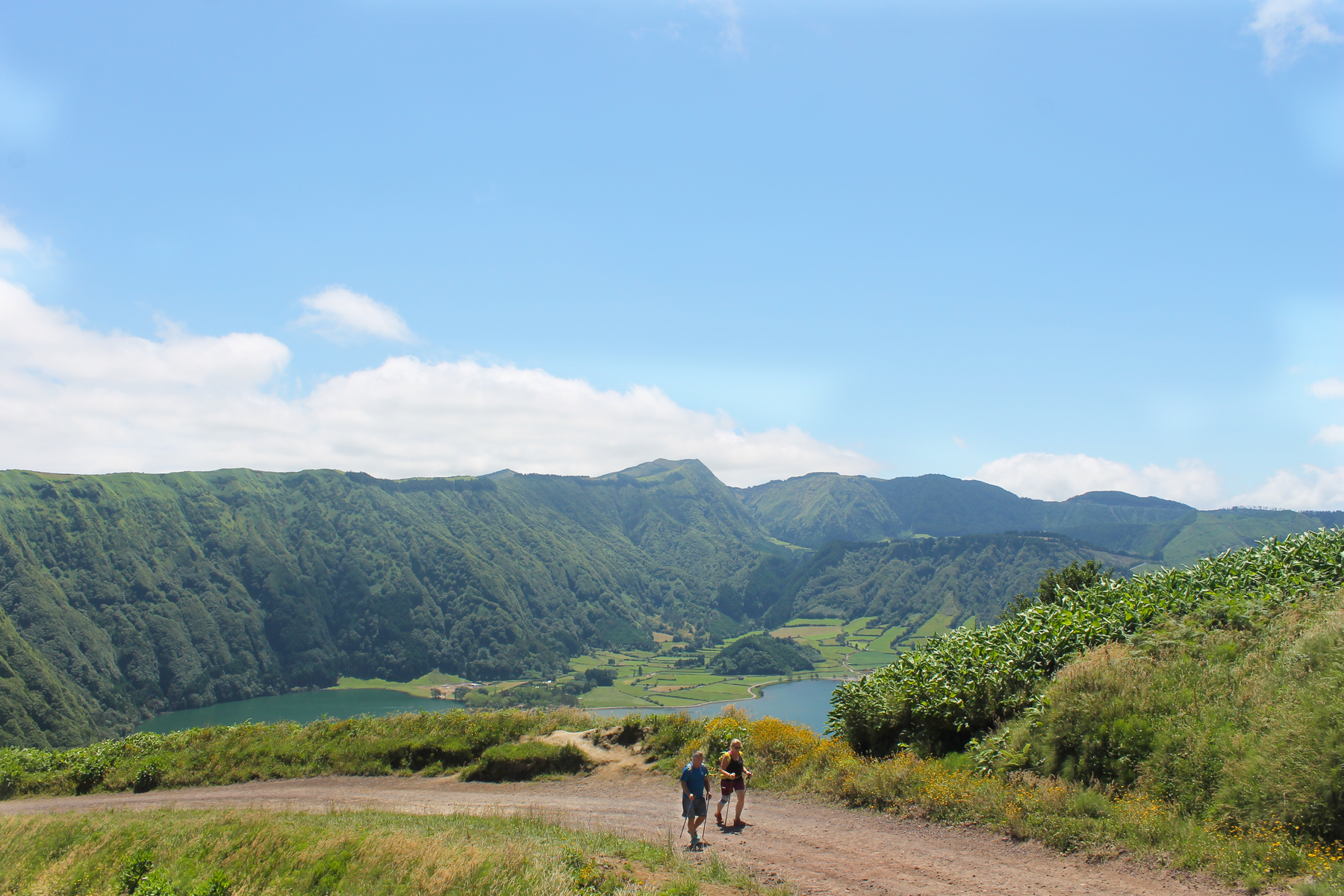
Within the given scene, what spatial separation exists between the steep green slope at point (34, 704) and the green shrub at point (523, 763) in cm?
15158

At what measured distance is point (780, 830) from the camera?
12.5 m

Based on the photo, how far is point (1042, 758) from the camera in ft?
40.9

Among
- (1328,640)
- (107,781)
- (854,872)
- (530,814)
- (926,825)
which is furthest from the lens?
(107,781)

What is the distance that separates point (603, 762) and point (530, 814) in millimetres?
5773

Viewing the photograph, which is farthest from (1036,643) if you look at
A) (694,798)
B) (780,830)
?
(694,798)

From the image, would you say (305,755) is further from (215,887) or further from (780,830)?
(780,830)

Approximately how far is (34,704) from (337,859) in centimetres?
18527

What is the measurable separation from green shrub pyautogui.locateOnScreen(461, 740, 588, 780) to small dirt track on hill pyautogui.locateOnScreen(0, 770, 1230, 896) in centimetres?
56

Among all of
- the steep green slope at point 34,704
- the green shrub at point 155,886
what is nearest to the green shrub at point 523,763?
the green shrub at point 155,886

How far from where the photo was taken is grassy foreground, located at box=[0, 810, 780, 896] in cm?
985

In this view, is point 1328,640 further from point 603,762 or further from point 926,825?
point 603,762

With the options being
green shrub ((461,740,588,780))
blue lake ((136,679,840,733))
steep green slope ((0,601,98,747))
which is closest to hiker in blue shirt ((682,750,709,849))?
green shrub ((461,740,588,780))

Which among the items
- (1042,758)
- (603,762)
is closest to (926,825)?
(1042,758)

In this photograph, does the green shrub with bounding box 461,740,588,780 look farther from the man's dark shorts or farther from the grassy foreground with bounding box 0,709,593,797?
the man's dark shorts
